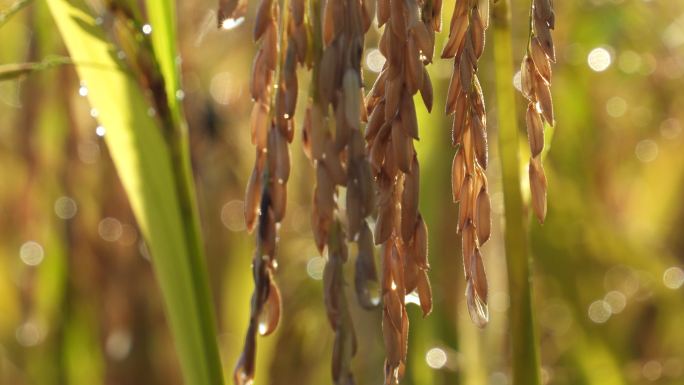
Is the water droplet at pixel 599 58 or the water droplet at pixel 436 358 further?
the water droplet at pixel 599 58

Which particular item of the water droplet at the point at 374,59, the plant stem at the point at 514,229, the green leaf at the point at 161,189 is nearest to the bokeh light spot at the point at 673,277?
the water droplet at the point at 374,59

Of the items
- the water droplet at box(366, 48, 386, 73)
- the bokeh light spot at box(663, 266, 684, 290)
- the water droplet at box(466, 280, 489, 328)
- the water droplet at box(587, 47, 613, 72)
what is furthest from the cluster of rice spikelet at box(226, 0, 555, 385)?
the water droplet at box(366, 48, 386, 73)

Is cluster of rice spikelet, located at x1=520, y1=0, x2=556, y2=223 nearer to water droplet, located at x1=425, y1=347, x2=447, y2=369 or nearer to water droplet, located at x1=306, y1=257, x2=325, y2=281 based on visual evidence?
water droplet, located at x1=425, y1=347, x2=447, y2=369

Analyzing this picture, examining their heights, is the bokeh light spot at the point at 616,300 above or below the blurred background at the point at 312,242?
below

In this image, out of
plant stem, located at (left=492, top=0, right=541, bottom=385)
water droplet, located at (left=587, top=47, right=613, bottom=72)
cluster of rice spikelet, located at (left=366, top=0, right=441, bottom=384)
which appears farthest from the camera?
water droplet, located at (left=587, top=47, right=613, bottom=72)

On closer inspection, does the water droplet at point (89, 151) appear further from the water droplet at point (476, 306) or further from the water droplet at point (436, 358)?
the water droplet at point (476, 306)

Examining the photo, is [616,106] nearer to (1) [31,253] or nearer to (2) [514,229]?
(1) [31,253]
